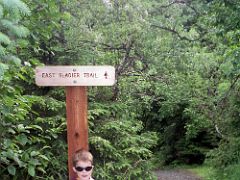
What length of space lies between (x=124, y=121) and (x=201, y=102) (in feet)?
19.4

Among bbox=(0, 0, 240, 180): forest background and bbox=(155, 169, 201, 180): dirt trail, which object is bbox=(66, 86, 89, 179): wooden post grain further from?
bbox=(155, 169, 201, 180): dirt trail

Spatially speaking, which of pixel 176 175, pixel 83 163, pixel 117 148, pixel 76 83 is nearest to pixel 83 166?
pixel 83 163

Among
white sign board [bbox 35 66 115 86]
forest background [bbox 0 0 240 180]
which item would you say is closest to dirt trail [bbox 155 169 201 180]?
forest background [bbox 0 0 240 180]

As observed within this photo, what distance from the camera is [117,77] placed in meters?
9.22

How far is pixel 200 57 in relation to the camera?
1188 centimetres

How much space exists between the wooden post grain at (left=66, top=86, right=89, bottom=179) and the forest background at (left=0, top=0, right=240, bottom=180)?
14.6 inches

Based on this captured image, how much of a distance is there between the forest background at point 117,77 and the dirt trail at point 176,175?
295 cm

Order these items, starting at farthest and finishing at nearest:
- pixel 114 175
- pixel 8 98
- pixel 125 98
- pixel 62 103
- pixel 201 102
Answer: pixel 201 102 → pixel 125 98 → pixel 114 175 → pixel 62 103 → pixel 8 98

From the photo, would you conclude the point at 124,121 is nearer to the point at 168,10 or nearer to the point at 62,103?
the point at 62,103

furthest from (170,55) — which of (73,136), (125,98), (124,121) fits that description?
(73,136)

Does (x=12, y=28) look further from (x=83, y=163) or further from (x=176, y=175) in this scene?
(x=176, y=175)

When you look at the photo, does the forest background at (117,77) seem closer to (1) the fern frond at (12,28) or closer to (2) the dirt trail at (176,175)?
(1) the fern frond at (12,28)

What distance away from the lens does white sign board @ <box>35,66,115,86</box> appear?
3918 millimetres

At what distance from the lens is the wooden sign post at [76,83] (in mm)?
3920
